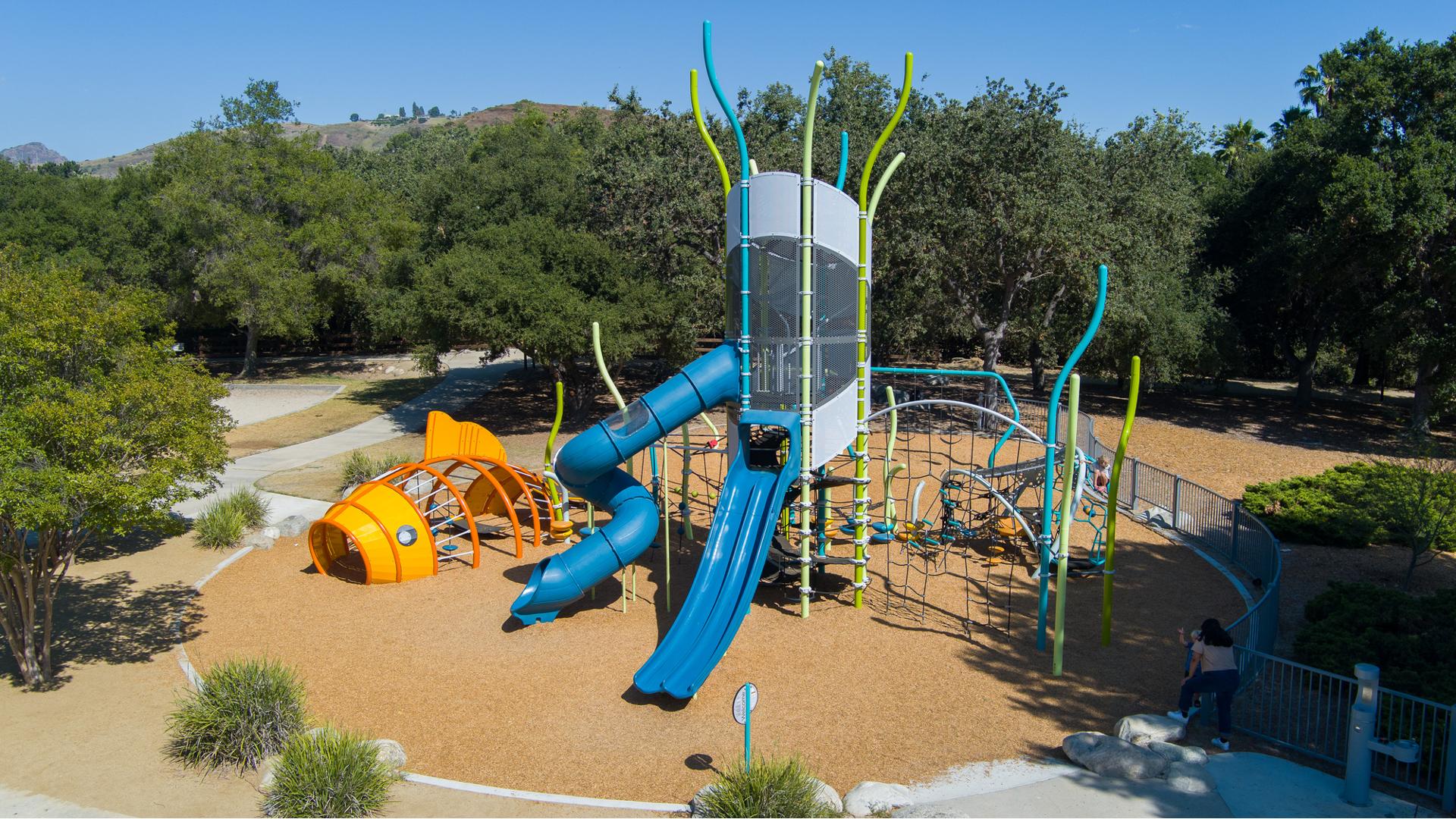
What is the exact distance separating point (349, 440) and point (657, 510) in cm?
1795

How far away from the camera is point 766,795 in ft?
25.8

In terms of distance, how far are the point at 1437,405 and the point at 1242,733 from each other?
21506 millimetres

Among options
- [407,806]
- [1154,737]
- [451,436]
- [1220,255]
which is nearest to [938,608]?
[1154,737]

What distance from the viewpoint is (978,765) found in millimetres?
9141

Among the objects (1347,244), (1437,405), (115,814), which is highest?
(1347,244)

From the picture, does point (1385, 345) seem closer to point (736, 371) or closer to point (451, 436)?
point (736, 371)

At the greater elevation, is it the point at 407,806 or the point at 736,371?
the point at 736,371

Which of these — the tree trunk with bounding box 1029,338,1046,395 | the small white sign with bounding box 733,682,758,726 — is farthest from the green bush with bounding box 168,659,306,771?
the tree trunk with bounding box 1029,338,1046,395

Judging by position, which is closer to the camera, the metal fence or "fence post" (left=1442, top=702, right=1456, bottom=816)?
"fence post" (left=1442, top=702, right=1456, bottom=816)

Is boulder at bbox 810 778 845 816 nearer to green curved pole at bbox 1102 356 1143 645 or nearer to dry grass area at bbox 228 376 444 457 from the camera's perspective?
green curved pole at bbox 1102 356 1143 645

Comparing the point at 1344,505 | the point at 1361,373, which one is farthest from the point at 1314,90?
the point at 1344,505

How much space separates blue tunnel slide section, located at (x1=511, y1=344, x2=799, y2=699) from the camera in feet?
37.8

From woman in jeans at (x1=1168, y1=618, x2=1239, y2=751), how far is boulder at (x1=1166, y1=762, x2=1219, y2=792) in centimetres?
A: 84

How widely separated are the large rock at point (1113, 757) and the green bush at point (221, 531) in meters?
14.7
